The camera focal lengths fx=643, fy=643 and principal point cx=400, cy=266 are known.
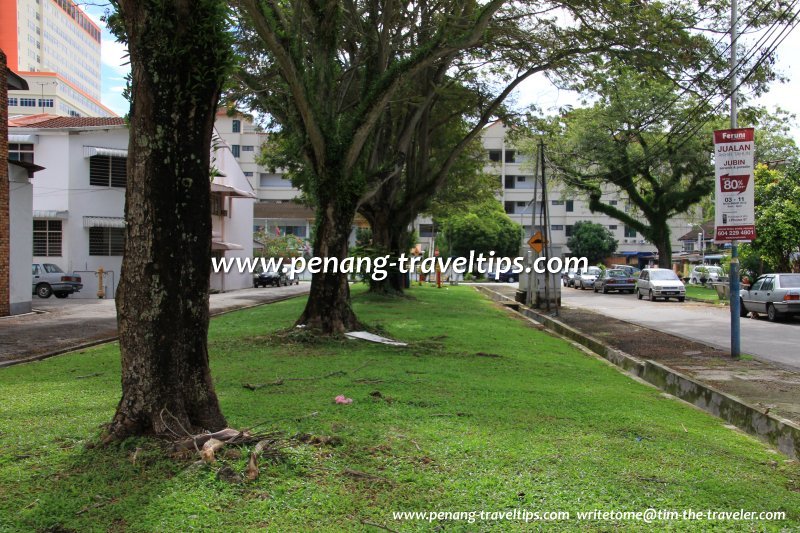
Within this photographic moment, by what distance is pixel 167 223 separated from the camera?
4.99 metres

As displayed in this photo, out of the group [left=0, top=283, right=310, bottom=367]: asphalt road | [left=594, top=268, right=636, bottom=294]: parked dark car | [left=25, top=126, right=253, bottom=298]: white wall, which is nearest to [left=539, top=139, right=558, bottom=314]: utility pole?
[left=0, top=283, right=310, bottom=367]: asphalt road

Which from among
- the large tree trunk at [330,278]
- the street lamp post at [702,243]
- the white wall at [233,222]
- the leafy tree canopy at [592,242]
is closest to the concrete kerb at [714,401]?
the large tree trunk at [330,278]

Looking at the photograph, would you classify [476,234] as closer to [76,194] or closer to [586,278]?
[586,278]

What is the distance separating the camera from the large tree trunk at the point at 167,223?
→ 195 inches

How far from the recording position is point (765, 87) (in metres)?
13.9

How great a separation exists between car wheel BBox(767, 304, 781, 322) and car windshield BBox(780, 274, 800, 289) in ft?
2.50

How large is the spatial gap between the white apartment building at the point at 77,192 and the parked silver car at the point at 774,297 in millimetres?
25577

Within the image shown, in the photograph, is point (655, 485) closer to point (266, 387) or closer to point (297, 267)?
point (266, 387)

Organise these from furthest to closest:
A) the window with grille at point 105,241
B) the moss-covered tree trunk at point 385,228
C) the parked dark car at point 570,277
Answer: the parked dark car at point 570,277 < the window with grille at point 105,241 < the moss-covered tree trunk at point 385,228

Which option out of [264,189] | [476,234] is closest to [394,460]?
[476,234]

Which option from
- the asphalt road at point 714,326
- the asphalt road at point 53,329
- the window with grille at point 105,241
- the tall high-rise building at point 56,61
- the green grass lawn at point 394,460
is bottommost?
the asphalt road at point 714,326

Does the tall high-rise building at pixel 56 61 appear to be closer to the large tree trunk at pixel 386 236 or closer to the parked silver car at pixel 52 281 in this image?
the parked silver car at pixel 52 281

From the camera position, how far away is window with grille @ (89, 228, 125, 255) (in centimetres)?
2952

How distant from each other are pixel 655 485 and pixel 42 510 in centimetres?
402
